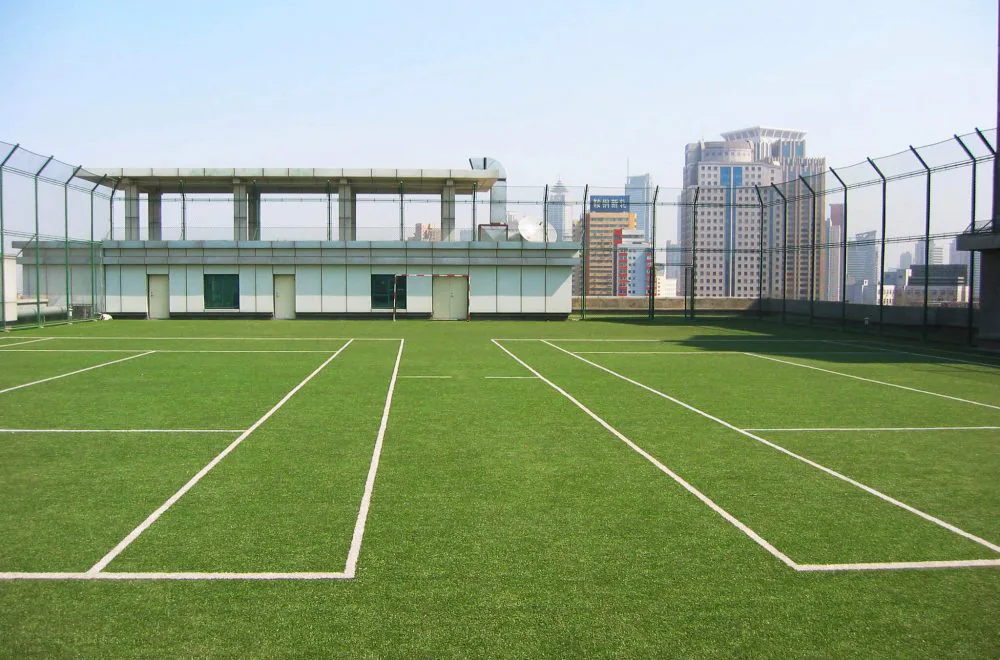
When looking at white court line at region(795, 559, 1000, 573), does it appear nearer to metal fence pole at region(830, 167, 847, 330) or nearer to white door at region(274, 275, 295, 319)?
metal fence pole at region(830, 167, 847, 330)

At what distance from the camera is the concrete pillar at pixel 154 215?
143 feet

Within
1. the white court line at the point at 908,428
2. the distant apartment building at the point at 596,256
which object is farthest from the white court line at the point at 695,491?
the distant apartment building at the point at 596,256

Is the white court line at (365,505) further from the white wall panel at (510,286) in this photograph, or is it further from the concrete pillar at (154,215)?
the concrete pillar at (154,215)

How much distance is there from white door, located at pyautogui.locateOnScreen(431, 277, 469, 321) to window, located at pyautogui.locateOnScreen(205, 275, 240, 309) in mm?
10676

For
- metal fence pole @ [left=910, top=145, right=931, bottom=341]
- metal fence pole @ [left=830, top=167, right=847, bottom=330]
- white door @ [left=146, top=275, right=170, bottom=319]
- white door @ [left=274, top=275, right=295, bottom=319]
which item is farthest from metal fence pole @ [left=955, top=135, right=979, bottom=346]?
white door @ [left=146, top=275, right=170, bottom=319]

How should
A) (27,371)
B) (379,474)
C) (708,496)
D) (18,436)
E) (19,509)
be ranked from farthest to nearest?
1. (27,371)
2. (18,436)
3. (379,474)
4. (708,496)
5. (19,509)

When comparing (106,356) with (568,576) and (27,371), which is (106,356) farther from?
(568,576)

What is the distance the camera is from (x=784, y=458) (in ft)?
29.9

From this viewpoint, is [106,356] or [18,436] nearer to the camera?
→ [18,436]

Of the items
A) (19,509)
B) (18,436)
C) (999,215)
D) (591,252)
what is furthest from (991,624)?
(591,252)

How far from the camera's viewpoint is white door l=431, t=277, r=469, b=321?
42.2 metres

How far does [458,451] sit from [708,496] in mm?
3115

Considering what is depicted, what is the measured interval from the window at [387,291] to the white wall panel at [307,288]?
3023 millimetres

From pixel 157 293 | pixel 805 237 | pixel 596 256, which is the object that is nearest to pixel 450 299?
pixel 596 256
